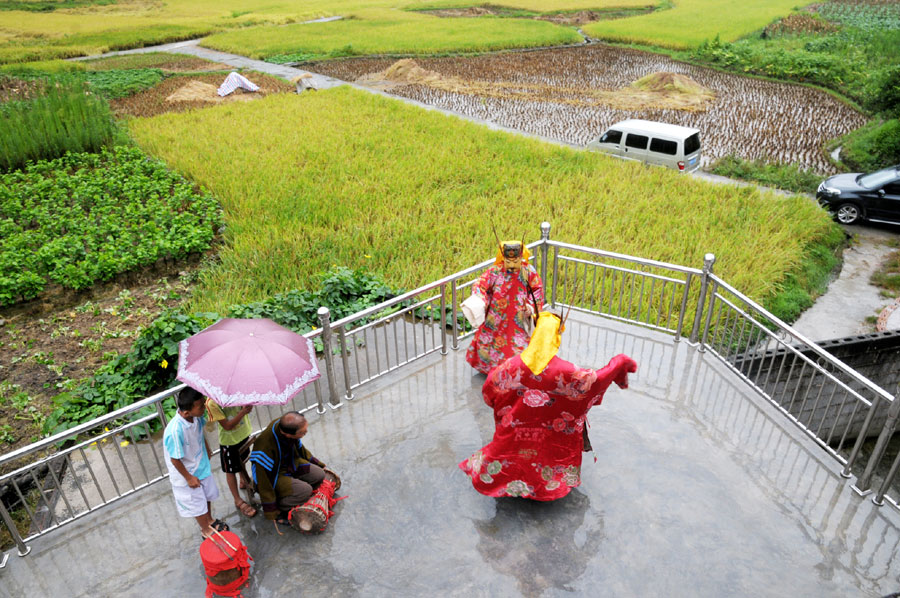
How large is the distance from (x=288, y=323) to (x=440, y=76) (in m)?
21.5

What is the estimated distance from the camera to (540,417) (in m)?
4.32

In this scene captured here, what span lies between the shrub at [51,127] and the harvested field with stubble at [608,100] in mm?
10801

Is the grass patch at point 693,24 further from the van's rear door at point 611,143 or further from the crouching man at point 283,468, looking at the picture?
the crouching man at point 283,468

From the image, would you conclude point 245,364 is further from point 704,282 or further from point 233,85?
point 233,85

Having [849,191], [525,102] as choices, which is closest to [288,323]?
[849,191]

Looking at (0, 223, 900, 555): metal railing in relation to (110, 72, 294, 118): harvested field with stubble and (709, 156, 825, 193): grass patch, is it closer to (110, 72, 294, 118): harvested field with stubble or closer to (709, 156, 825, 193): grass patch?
(709, 156, 825, 193): grass patch

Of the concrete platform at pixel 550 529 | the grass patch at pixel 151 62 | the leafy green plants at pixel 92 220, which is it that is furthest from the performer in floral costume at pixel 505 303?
the grass patch at pixel 151 62

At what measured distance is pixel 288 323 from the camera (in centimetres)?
724

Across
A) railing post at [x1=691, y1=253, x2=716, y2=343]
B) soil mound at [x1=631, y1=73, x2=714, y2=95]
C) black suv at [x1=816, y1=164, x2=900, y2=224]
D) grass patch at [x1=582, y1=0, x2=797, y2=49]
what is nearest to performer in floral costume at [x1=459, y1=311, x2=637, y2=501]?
railing post at [x1=691, y1=253, x2=716, y2=343]

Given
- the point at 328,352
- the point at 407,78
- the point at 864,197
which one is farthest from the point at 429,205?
the point at 407,78

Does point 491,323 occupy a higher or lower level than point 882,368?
higher

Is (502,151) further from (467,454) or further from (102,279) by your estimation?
(467,454)

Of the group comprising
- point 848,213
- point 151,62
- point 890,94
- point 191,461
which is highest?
point 191,461

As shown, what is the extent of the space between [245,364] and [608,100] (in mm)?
21306
